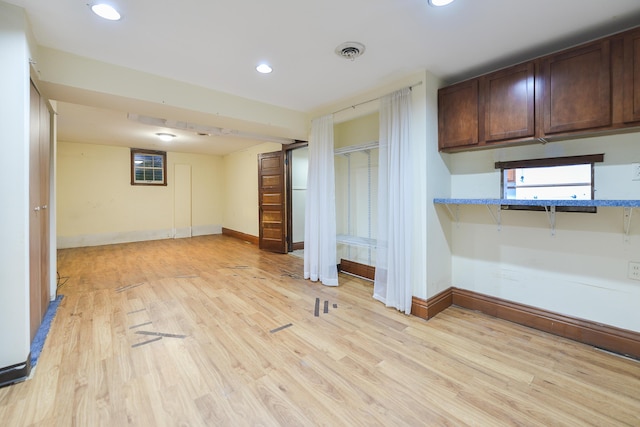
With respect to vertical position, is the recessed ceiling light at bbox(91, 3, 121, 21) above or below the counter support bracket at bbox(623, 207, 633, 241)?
above

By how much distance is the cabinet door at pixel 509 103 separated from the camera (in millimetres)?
2236

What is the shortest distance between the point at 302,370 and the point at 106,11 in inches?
109

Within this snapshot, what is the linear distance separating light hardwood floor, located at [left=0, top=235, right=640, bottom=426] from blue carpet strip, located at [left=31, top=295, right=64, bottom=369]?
6cm

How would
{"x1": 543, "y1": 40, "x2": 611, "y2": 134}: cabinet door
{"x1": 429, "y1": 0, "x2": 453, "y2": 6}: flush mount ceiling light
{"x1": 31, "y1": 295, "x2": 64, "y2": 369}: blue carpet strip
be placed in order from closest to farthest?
{"x1": 429, "y1": 0, "x2": 453, "y2": 6}: flush mount ceiling light, {"x1": 543, "y1": 40, "x2": 611, "y2": 134}: cabinet door, {"x1": 31, "y1": 295, "x2": 64, "y2": 369}: blue carpet strip

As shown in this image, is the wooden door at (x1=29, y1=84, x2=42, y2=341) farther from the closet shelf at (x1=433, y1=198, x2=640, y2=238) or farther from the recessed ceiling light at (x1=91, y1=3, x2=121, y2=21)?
the closet shelf at (x1=433, y1=198, x2=640, y2=238)

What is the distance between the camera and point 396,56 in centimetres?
238

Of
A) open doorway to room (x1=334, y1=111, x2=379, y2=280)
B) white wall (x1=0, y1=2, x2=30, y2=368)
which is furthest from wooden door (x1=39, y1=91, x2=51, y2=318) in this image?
open doorway to room (x1=334, y1=111, x2=379, y2=280)

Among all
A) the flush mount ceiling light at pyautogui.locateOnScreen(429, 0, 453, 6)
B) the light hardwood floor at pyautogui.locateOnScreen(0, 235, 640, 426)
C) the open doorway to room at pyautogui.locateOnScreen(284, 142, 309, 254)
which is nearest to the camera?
the light hardwood floor at pyautogui.locateOnScreen(0, 235, 640, 426)

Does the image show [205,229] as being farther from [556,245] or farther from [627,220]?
[627,220]

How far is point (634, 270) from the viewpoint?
6.74ft

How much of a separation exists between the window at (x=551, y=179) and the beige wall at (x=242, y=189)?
14.8 ft

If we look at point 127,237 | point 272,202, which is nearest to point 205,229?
point 127,237

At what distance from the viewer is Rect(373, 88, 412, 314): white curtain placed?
9.07 ft

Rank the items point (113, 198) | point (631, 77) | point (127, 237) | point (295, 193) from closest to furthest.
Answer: point (631, 77), point (295, 193), point (113, 198), point (127, 237)
